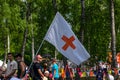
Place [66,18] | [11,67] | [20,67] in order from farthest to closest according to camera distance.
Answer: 1. [66,18]
2. [11,67]
3. [20,67]

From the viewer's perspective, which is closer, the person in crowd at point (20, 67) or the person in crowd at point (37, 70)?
the person in crowd at point (20, 67)

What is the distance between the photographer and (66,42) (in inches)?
609

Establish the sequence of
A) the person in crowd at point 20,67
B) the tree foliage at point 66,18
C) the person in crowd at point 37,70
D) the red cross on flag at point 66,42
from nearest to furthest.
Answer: the red cross on flag at point 66,42, the person in crowd at point 20,67, the person in crowd at point 37,70, the tree foliage at point 66,18

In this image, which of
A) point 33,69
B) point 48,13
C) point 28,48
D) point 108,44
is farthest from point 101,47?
point 33,69

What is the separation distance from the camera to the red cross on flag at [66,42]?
15.2m

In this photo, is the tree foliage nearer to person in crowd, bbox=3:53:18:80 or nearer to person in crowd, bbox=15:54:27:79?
person in crowd, bbox=3:53:18:80

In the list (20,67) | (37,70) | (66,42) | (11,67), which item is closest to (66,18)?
(37,70)

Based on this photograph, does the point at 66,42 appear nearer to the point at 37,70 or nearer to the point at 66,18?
the point at 37,70

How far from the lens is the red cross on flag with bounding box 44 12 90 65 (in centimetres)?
1519

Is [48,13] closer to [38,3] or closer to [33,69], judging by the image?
[38,3]

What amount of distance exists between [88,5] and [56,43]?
36827mm

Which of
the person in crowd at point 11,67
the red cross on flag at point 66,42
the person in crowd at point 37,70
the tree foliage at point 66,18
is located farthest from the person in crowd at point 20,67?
the tree foliage at point 66,18

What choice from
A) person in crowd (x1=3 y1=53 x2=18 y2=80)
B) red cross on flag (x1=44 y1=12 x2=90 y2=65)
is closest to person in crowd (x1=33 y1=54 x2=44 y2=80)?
person in crowd (x1=3 y1=53 x2=18 y2=80)

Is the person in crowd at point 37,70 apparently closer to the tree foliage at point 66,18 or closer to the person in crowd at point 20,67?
the person in crowd at point 20,67
